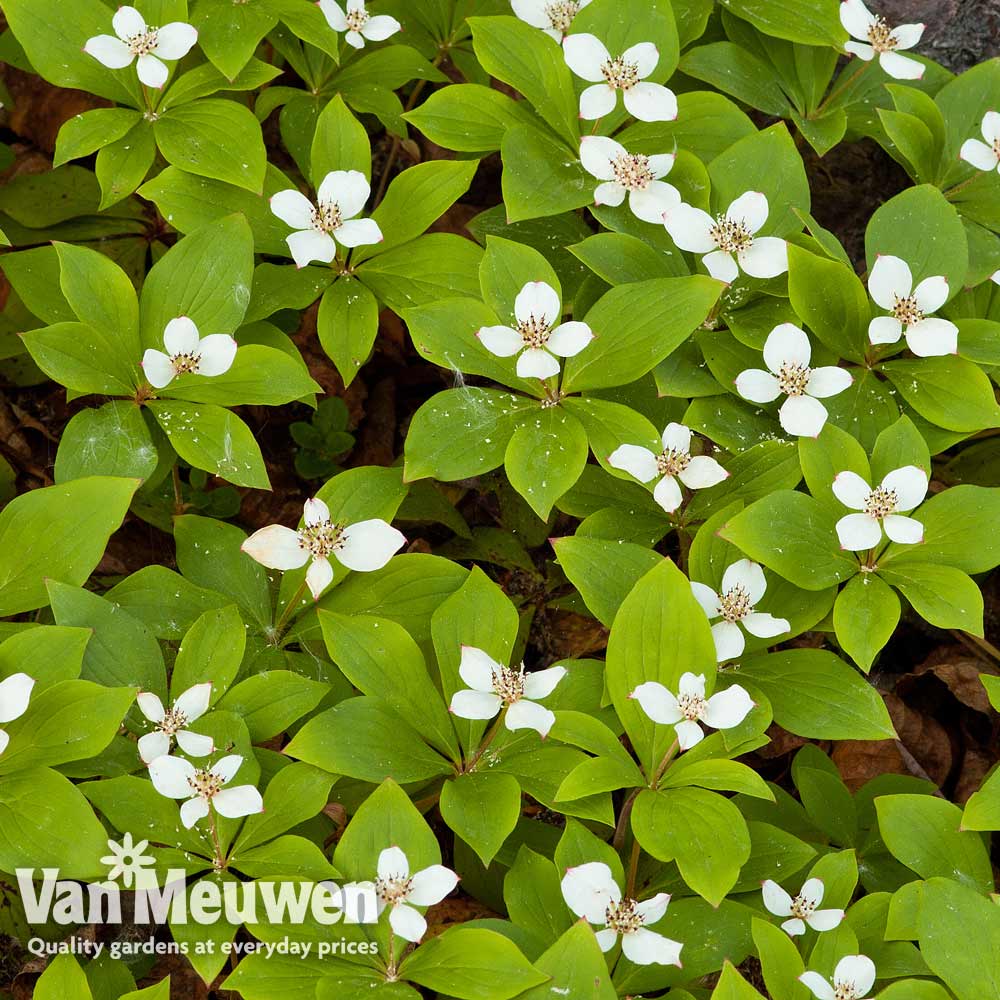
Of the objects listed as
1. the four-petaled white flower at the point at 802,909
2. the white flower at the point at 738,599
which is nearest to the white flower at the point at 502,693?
the white flower at the point at 738,599

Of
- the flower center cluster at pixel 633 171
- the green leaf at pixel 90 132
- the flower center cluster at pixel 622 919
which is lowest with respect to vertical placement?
the flower center cluster at pixel 622 919

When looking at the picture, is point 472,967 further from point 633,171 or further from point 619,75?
point 619,75

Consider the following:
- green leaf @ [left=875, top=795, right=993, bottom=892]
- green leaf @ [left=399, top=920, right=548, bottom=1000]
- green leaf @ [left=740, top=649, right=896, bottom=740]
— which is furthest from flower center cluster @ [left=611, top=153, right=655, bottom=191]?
green leaf @ [left=399, top=920, right=548, bottom=1000]

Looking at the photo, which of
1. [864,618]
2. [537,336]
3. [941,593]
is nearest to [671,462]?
[537,336]

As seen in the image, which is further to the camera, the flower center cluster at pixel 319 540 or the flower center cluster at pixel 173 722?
the flower center cluster at pixel 319 540

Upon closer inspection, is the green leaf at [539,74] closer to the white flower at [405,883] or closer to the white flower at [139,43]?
the white flower at [139,43]

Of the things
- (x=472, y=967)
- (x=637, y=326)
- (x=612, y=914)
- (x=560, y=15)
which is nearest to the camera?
(x=472, y=967)
